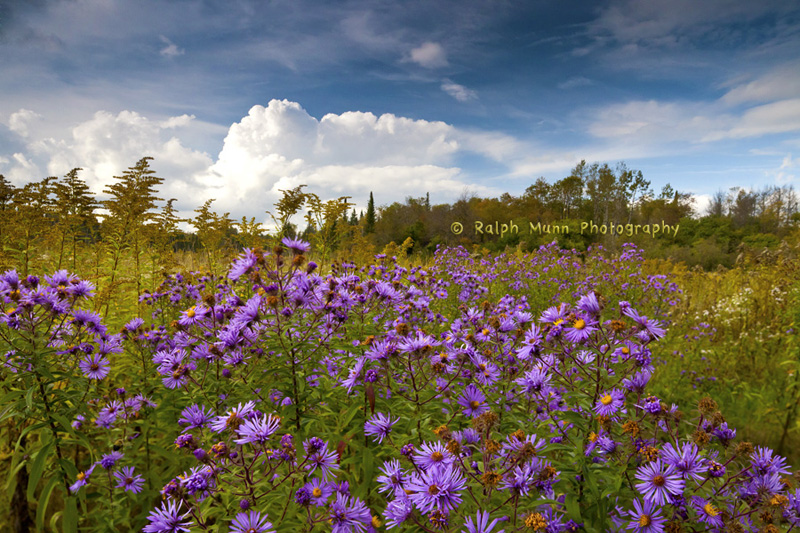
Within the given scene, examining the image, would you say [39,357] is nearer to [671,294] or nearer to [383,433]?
[383,433]

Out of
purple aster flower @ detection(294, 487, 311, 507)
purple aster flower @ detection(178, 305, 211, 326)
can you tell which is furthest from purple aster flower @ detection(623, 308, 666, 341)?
purple aster flower @ detection(178, 305, 211, 326)

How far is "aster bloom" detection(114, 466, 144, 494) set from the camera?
6.38 feet

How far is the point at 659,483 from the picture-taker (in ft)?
4.17

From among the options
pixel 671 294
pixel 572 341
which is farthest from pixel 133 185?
pixel 671 294

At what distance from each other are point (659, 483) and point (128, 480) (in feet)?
7.41

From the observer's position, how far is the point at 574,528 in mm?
1379

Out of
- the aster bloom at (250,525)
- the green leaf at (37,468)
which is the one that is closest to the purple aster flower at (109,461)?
the green leaf at (37,468)

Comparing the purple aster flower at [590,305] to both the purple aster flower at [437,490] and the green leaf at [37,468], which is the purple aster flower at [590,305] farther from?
the green leaf at [37,468]

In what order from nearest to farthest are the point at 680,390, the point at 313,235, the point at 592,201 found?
the point at 680,390 < the point at 313,235 < the point at 592,201

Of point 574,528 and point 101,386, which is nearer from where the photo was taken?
point 574,528

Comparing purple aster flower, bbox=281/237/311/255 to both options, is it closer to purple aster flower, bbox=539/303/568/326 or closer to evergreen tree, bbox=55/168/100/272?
purple aster flower, bbox=539/303/568/326

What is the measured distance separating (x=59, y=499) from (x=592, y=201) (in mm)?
45522

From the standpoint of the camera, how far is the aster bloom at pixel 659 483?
1254 mm

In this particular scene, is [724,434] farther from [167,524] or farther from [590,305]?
[167,524]
